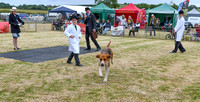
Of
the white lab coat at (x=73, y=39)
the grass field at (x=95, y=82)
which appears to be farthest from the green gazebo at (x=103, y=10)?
the white lab coat at (x=73, y=39)

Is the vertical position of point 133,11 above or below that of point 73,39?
above

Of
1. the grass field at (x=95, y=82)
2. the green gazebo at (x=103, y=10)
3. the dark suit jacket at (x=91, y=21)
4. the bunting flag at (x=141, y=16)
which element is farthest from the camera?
the green gazebo at (x=103, y=10)

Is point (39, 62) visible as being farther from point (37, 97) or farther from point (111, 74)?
point (37, 97)

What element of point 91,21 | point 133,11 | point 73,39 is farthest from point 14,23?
point 133,11

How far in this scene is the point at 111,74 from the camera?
243 inches

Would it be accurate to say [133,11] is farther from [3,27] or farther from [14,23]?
[14,23]

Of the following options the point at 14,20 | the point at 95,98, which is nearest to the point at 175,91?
the point at 95,98

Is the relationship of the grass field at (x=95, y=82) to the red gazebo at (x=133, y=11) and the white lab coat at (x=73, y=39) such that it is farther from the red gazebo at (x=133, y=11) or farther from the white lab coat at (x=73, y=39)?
the red gazebo at (x=133, y=11)

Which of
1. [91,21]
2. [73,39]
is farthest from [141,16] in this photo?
[73,39]

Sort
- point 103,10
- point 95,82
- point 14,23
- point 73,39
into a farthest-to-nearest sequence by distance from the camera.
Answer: point 103,10 → point 14,23 → point 73,39 → point 95,82

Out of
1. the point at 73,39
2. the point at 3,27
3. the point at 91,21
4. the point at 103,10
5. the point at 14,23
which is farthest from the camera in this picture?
the point at 103,10

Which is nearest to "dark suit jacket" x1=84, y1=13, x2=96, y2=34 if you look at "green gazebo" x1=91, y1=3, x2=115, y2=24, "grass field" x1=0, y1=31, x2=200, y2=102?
"grass field" x1=0, y1=31, x2=200, y2=102

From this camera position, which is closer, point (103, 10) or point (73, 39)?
point (73, 39)

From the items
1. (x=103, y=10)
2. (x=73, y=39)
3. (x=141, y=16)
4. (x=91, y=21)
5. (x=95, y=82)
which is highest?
(x=103, y=10)
